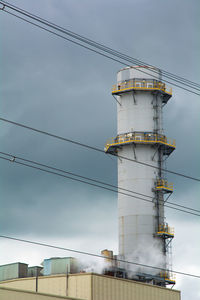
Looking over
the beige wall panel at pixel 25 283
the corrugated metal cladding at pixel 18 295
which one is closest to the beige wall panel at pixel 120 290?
the beige wall panel at pixel 25 283

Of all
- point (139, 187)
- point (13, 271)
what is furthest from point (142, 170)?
point (13, 271)

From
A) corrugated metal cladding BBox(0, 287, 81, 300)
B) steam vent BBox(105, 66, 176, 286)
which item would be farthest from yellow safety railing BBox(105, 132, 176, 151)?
corrugated metal cladding BBox(0, 287, 81, 300)

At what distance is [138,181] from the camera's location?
2692 inches

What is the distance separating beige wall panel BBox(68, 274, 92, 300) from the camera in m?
52.6

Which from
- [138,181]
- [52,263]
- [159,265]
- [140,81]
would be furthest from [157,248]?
[140,81]

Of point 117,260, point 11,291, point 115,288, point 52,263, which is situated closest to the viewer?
point 11,291

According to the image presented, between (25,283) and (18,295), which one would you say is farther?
(25,283)

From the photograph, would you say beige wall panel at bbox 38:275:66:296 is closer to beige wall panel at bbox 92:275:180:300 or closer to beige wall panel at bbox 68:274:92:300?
beige wall panel at bbox 68:274:92:300

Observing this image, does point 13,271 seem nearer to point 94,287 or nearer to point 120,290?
point 94,287

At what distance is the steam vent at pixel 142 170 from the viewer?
66.6 metres

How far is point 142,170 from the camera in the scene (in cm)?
6875

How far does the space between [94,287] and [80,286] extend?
1236mm

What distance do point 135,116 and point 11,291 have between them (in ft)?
110

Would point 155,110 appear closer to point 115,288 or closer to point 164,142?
point 164,142
